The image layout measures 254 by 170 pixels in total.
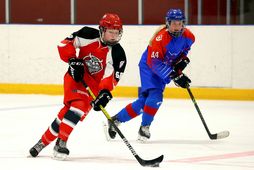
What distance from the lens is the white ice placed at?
491cm

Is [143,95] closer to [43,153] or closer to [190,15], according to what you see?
[43,153]

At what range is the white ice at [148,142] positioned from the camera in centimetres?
491

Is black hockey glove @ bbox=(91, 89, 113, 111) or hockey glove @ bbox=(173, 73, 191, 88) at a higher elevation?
black hockey glove @ bbox=(91, 89, 113, 111)

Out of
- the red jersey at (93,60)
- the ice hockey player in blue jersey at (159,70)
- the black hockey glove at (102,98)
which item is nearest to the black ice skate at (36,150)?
the red jersey at (93,60)

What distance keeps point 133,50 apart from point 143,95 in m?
3.52

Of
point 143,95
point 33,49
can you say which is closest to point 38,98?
point 33,49

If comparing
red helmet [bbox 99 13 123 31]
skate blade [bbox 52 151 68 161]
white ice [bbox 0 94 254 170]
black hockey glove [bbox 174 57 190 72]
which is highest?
red helmet [bbox 99 13 123 31]

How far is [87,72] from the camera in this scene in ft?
17.0

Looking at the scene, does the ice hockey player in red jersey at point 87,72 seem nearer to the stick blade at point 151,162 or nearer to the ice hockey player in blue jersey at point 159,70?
the stick blade at point 151,162

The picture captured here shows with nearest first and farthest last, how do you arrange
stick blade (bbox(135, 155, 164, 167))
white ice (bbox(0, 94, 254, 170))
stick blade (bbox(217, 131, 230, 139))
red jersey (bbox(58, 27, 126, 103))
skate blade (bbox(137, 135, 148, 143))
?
stick blade (bbox(135, 155, 164, 167)) < white ice (bbox(0, 94, 254, 170)) < red jersey (bbox(58, 27, 126, 103)) < skate blade (bbox(137, 135, 148, 143)) < stick blade (bbox(217, 131, 230, 139))

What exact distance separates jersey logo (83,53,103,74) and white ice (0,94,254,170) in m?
0.56

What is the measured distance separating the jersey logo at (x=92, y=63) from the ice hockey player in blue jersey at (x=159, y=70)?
968 millimetres

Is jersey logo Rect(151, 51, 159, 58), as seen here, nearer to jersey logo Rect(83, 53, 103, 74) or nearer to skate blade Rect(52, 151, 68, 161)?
jersey logo Rect(83, 53, 103, 74)

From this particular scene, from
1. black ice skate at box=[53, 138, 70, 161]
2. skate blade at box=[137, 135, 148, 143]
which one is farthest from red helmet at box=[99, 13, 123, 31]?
skate blade at box=[137, 135, 148, 143]
